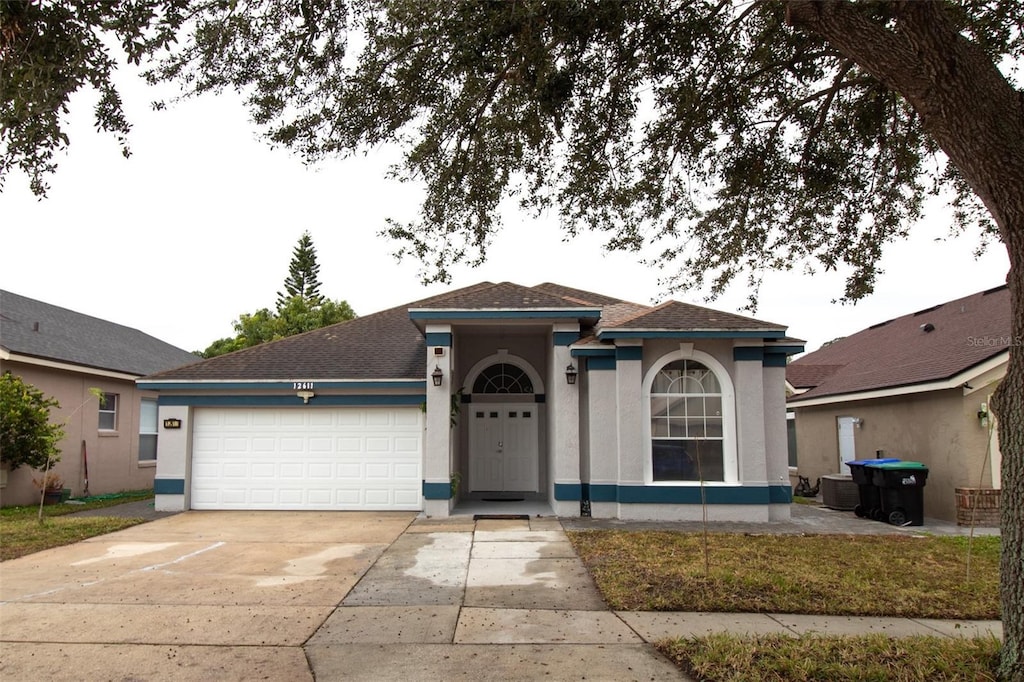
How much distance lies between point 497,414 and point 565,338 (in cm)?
302

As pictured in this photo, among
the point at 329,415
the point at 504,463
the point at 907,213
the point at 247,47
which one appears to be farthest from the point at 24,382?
the point at 907,213

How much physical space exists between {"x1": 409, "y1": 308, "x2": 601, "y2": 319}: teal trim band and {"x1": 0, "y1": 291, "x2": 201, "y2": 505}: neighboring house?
7834mm

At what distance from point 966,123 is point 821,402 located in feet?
46.2

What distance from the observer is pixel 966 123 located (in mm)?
4598

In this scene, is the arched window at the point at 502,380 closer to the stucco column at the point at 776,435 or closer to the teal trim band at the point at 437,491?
the teal trim band at the point at 437,491

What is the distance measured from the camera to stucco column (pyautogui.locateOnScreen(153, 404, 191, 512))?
45.0ft

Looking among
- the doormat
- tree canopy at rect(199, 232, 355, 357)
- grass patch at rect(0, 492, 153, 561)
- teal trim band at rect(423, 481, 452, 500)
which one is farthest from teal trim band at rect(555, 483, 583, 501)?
tree canopy at rect(199, 232, 355, 357)

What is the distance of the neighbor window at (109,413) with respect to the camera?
58.4ft

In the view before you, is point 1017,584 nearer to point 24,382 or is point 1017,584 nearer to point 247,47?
point 247,47

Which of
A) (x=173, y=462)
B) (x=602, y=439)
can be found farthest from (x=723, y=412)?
(x=173, y=462)

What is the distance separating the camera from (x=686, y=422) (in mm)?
12352

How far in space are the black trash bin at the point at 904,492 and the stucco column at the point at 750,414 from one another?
2.31 meters

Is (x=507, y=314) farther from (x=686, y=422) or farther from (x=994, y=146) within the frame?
(x=994, y=146)

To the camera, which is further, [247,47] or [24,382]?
[24,382]
